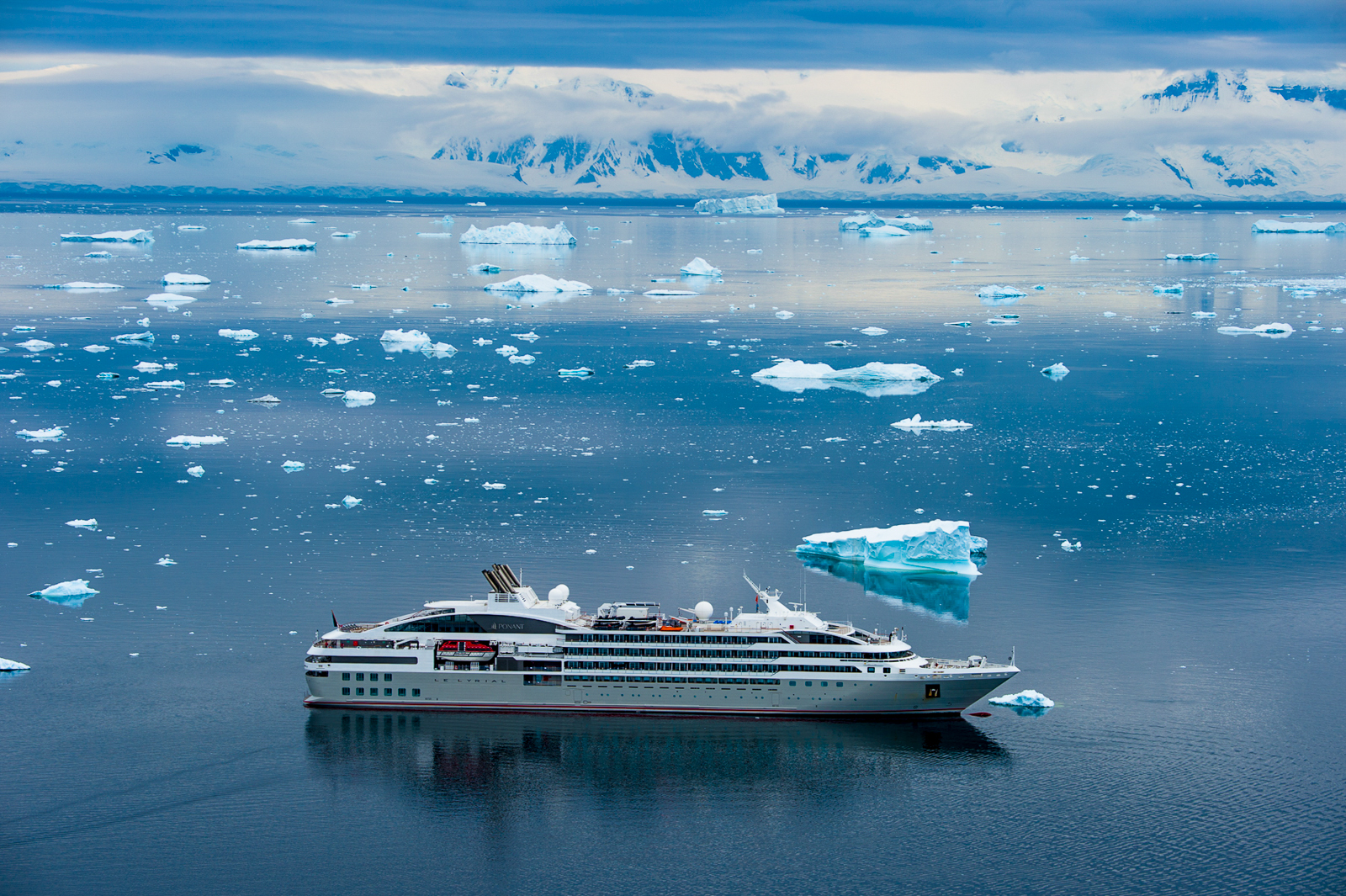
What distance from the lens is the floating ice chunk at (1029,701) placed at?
27.8 meters

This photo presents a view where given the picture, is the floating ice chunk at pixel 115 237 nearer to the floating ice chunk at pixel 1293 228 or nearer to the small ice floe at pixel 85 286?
the small ice floe at pixel 85 286

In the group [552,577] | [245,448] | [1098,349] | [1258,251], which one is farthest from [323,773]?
[1258,251]

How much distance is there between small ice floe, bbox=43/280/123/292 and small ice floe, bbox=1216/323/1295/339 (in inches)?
2732

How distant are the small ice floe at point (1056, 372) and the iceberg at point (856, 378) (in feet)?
16.4

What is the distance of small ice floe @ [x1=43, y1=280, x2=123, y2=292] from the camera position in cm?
9256

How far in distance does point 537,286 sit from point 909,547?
189 ft

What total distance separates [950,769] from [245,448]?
3079 centimetres

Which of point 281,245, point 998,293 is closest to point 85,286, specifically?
point 281,245

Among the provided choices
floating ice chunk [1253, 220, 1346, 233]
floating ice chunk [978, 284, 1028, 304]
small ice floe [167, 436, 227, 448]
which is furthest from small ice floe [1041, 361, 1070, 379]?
floating ice chunk [1253, 220, 1346, 233]

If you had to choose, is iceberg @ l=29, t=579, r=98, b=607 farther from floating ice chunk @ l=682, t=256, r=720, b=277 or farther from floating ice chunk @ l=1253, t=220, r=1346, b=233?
floating ice chunk @ l=1253, t=220, r=1346, b=233

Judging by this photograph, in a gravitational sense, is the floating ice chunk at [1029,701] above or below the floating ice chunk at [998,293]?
below

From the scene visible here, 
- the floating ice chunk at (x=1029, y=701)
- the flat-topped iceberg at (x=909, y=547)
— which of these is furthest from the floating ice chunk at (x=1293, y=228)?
the floating ice chunk at (x=1029, y=701)

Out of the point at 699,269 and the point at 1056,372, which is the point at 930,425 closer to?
the point at 1056,372

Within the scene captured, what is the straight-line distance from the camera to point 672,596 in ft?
108
